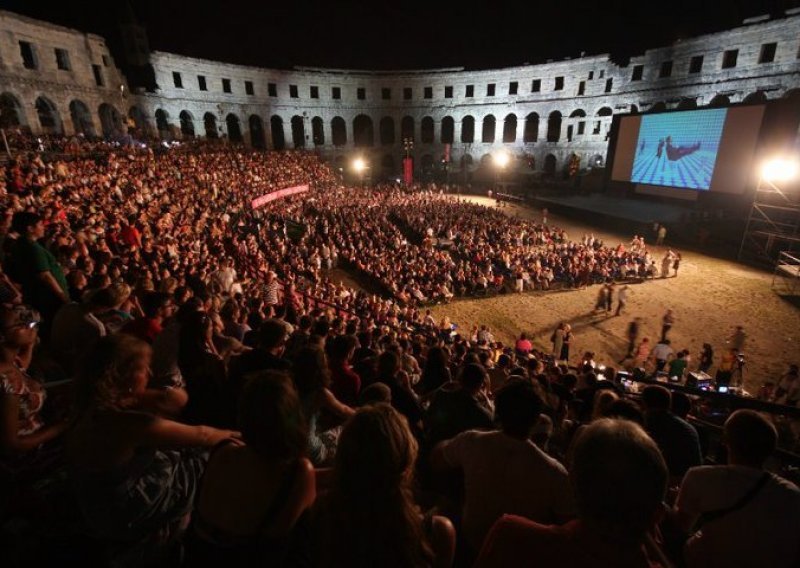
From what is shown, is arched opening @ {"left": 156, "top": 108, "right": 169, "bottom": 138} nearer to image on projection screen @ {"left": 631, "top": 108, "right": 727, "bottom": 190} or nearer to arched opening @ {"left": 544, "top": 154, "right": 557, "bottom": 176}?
arched opening @ {"left": 544, "top": 154, "right": 557, "bottom": 176}

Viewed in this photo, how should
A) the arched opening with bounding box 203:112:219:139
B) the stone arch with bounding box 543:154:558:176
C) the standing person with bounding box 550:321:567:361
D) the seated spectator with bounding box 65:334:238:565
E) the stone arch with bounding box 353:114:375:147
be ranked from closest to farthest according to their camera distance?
1. the seated spectator with bounding box 65:334:238:565
2. the standing person with bounding box 550:321:567:361
3. the arched opening with bounding box 203:112:219:139
4. the stone arch with bounding box 543:154:558:176
5. the stone arch with bounding box 353:114:375:147

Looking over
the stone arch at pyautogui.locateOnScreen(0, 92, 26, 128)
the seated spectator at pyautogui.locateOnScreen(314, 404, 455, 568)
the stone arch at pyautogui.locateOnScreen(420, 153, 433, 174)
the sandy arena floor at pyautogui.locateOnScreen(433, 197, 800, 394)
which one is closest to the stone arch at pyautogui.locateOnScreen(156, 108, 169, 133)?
the stone arch at pyautogui.locateOnScreen(0, 92, 26, 128)

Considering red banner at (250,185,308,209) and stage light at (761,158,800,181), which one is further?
red banner at (250,185,308,209)

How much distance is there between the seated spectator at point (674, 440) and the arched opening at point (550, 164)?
2010 inches

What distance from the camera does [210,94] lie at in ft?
146

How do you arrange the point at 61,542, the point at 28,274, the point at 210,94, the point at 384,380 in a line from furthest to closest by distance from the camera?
the point at 210,94 < the point at 28,274 < the point at 384,380 < the point at 61,542

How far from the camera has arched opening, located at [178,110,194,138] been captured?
145 feet

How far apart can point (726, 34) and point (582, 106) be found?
14.6m

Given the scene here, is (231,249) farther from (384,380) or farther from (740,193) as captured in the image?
(740,193)

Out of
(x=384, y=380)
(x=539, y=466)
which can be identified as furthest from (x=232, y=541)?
(x=384, y=380)

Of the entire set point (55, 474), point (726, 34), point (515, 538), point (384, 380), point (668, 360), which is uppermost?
point (726, 34)

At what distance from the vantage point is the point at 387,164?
57.8 meters

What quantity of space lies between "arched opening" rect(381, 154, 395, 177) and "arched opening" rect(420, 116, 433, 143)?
5543 millimetres

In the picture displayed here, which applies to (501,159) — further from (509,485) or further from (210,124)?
(509,485)
